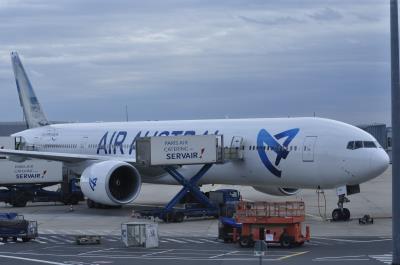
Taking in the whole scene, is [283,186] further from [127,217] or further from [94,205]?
[94,205]

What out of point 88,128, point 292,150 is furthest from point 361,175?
point 88,128

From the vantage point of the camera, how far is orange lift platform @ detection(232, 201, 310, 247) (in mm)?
26266

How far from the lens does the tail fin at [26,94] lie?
175 ft

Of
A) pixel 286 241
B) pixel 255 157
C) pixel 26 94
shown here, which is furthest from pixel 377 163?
pixel 26 94

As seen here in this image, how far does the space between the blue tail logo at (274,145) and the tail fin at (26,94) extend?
70.5 feet

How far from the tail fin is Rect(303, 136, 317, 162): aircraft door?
23941 mm

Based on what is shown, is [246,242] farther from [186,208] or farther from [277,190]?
[277,190]

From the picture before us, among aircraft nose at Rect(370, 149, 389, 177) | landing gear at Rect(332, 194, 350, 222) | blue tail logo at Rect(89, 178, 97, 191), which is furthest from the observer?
blue tail logo at Rect(89, 178, 97, 191)

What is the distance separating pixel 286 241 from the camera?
85.7ft

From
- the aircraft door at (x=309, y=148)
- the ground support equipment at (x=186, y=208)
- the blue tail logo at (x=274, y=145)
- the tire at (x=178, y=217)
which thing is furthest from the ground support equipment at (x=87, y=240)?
the aircraft door at (x=309, y=148)

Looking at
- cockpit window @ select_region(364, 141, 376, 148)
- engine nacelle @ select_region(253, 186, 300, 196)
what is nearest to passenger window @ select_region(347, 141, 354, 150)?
cockpit window @ select_region(364, 141, 376, 148)

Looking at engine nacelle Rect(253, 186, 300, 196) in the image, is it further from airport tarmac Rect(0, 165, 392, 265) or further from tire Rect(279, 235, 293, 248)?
tire Rect(279, 235, 293, 248)

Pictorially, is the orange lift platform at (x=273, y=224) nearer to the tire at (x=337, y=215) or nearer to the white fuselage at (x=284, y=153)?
the white fuselage at (x=284, y=153)

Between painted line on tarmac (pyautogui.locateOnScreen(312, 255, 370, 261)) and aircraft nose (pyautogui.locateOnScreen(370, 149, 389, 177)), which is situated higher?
aircraft nose (pyautogui.locateOnScreen(370, 149, 389, 177))
